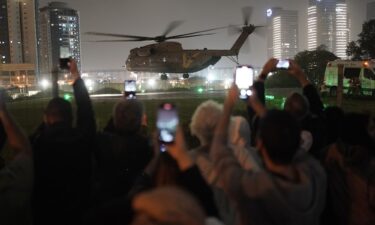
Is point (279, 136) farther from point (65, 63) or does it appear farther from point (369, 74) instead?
point (369, 74)

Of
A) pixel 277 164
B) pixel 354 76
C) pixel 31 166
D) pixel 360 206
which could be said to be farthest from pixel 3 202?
pixel 354 76

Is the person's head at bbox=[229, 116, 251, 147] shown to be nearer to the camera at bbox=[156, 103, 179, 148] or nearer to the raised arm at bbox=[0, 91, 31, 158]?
the camera at bbox=[156, 103, 179, 148]

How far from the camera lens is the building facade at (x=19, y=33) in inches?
5069

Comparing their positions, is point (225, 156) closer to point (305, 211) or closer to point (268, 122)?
point (268, 122)

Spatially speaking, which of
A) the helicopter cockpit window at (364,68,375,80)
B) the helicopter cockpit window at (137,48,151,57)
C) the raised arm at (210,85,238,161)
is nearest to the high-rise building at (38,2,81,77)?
the helicopter cockpit window at (137,48,151,57)

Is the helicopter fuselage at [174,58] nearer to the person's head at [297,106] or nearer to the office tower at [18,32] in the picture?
the person's head at [297,106]

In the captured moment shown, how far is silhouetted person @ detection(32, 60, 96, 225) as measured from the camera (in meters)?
3.64

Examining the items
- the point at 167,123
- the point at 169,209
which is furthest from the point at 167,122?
the point at 169,209

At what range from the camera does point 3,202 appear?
10.4 ft

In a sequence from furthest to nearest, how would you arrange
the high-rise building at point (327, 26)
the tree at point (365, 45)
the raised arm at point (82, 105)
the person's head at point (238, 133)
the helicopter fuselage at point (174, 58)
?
the high-rise building at point (327, 26) < the tree at point (365, 45) < the helicopter fuselage at point (174, 58) < the raised arm at point (82, 105) < the person's head at point (238, 133)

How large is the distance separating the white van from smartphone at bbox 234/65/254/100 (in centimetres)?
2628

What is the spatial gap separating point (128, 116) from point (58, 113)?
1.82 feet

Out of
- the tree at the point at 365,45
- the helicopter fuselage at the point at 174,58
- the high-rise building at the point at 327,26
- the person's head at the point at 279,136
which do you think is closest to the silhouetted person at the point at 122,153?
the person's head at the point at 279,136

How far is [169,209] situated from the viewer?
1.64 metres
